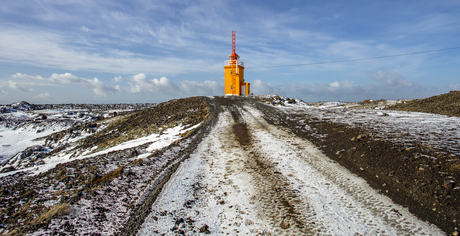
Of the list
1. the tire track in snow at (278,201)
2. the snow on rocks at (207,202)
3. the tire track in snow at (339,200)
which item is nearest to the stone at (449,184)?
the tire track in snow at (339,200)

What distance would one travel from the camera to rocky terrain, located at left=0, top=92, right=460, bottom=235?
3.99 metres

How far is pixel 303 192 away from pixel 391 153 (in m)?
3.98

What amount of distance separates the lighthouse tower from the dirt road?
31101 millimetres

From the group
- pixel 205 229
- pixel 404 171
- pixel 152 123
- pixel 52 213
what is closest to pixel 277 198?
pixel 205 229

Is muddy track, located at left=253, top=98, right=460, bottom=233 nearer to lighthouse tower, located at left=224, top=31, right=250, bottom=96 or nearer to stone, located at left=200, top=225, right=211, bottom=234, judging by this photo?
stone, located at left=200, top=225, right=211, bottom=234

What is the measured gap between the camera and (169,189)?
17.7 ft

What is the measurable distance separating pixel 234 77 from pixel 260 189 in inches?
1343

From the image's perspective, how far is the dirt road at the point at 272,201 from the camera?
3.86 m

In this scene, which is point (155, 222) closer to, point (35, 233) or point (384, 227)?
point (35, 233)

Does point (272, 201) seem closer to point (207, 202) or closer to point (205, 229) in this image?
point (207, 202)

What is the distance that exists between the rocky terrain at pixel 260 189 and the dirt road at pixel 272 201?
2cm

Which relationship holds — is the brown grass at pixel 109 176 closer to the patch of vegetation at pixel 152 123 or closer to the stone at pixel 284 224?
the stone at pixel 284 224

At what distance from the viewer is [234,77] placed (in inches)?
1503

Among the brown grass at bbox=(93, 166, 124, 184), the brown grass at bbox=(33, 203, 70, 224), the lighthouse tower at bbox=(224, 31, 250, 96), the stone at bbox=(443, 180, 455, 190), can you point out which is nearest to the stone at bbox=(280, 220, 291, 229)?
the stone at bbox=(443, 180, 455, 190)
